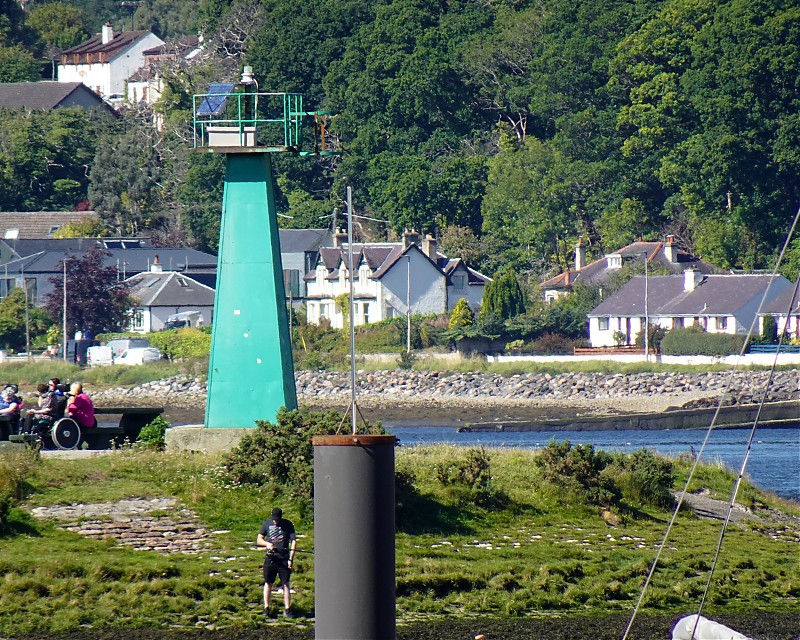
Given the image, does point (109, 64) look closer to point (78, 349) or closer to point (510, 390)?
point (78, 349)

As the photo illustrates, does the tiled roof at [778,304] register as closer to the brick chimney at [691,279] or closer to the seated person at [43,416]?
the brick chimney at [691,279]

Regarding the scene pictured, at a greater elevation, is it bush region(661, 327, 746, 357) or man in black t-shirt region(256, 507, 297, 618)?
bush region(661, 327, 746, 357)

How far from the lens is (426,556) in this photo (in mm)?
21094

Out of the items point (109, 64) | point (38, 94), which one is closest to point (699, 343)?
point (38, 94)

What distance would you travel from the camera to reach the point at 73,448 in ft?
82.5

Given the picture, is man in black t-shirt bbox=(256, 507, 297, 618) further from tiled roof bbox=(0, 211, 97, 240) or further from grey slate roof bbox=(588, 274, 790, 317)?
tiled roof bbox=(0, 211, 97, 240)

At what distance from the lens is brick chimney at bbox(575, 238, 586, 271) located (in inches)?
4356

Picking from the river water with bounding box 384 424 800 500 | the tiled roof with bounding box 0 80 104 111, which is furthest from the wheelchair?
the tiled roof with bounding box 0 80 104 111

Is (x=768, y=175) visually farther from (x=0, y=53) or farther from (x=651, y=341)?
(x=0, y=53)

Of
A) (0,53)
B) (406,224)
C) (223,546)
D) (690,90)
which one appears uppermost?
(0,53)

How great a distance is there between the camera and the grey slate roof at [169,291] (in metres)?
104

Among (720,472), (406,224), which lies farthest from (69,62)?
(720,472)

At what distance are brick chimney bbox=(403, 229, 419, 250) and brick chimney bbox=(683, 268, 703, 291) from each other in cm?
1736

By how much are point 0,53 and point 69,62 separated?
13454 millimetres
